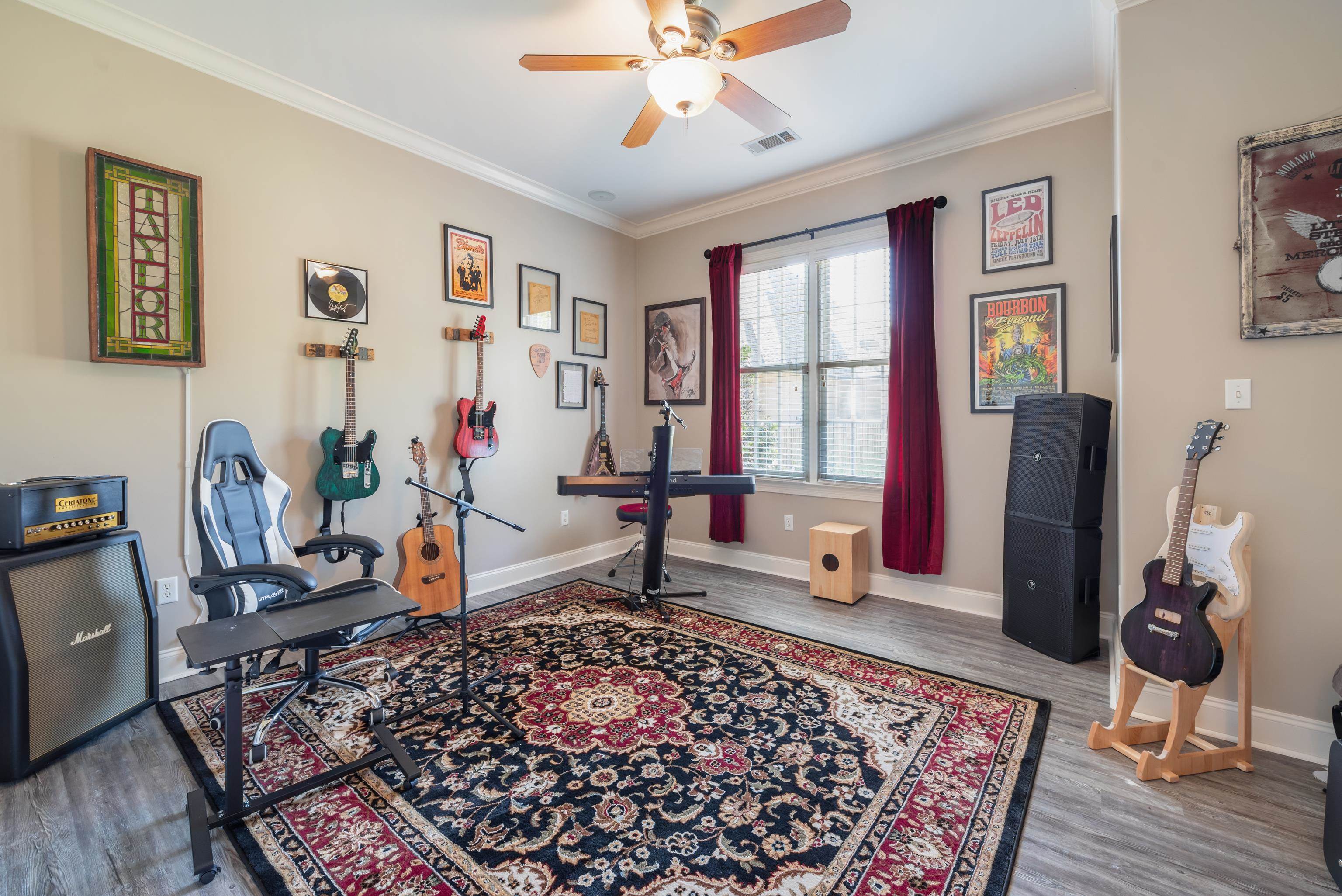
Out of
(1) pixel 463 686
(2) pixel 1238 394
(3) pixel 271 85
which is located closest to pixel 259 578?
(1) pixel 463 686

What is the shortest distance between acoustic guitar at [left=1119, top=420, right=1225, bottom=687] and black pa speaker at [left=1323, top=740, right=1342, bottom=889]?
35 centimetres

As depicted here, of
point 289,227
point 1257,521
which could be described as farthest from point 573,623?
point 1257,521

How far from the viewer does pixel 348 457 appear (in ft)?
9.74

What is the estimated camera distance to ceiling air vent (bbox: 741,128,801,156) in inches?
131

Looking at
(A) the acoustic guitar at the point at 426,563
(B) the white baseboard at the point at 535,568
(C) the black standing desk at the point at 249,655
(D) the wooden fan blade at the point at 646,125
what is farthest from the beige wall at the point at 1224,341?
(B) the white baseboard at the point at 535,568

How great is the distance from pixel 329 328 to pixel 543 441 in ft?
5.27

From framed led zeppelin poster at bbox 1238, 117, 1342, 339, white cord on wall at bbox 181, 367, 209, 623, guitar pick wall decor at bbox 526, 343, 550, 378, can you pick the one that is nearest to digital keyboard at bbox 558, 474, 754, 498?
guitar pick wall decor at bbox 526, 343, 550, 378

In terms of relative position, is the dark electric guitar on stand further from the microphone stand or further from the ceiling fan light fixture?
the ceiling fan light fixture

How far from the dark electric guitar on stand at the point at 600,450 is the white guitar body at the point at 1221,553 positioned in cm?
351

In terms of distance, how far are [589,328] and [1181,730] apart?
13.5 feet

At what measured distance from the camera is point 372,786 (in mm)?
1799

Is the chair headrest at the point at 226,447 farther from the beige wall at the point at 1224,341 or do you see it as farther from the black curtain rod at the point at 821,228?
the beige wall at the point at 1224,341

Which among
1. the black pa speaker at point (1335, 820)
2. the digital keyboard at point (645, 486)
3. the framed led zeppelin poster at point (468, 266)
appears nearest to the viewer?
the black pa speaker at point (1335, 820)

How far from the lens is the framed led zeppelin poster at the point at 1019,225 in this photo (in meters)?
3.11
